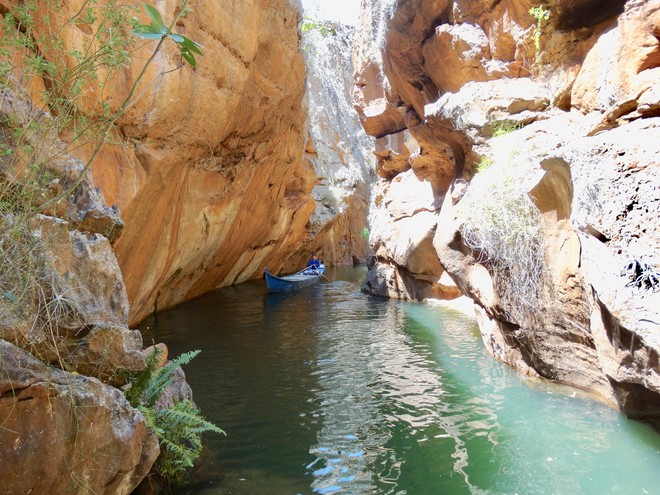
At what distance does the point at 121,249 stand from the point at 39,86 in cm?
367

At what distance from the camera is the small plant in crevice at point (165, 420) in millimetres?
3830

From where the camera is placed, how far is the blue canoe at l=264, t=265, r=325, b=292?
19459 mm

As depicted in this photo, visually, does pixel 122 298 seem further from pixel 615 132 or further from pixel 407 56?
pixel 407 56

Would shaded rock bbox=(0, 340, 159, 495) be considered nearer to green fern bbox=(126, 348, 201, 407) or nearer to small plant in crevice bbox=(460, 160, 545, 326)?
green fern bbox=(126, 348, 201, 407)

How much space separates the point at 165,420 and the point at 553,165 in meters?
5.46

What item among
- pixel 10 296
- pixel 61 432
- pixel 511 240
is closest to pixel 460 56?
pixel 511 240

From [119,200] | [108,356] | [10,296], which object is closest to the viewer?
[10,296]

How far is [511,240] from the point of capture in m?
7.11

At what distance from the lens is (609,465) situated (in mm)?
Answer: 4414

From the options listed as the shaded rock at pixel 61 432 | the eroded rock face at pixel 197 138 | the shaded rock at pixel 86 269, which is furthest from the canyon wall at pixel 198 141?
the shaded rock at pixel 61 432

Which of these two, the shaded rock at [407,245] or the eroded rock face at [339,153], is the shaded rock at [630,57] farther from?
the eroded rock face at [339,153]

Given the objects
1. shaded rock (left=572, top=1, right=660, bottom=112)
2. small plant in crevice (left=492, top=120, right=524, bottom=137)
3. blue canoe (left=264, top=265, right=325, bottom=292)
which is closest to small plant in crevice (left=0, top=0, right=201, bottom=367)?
shaded rock (left=572, top=1, right=660, bottom=112)

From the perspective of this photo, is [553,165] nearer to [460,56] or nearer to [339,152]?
[460,56]

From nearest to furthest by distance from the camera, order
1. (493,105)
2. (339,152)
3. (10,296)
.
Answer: (10,296) → (493,105) → (339,152)
